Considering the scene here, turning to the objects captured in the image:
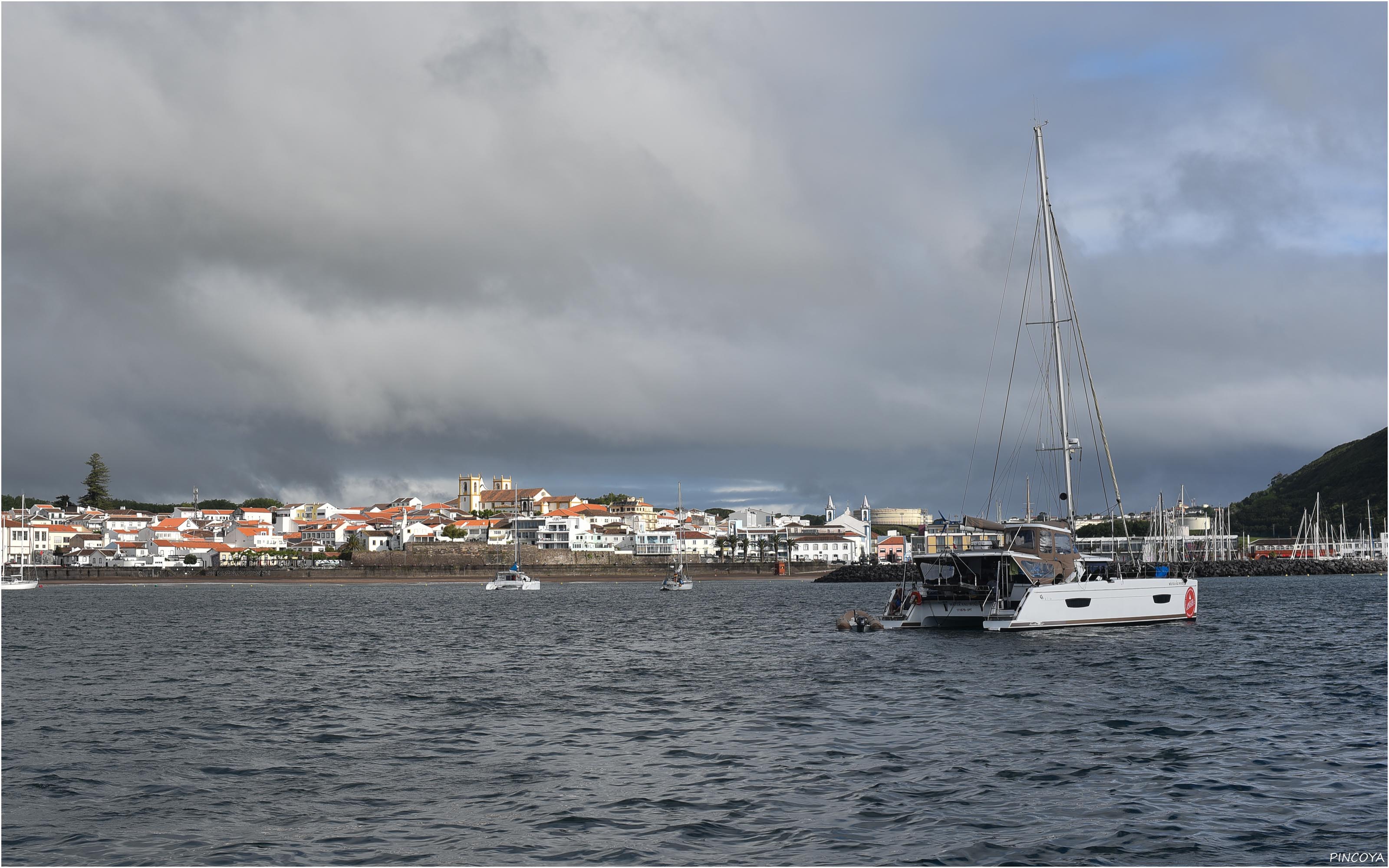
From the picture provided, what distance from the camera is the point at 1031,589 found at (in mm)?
35219

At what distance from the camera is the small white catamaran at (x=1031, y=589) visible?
3569 cm

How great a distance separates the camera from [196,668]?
29594 millimetres

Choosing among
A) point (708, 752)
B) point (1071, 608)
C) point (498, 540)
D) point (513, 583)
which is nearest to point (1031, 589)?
point (1071, 608)

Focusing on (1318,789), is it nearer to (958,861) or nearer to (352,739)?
(958,861)

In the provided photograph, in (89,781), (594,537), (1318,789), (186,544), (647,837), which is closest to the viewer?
(647,837)

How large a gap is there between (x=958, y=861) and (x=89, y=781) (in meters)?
11.6

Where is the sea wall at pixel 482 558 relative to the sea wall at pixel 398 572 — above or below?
above

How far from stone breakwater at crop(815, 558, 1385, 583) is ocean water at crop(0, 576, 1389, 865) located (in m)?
88.6

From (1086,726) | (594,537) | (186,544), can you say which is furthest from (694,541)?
(1086,726)

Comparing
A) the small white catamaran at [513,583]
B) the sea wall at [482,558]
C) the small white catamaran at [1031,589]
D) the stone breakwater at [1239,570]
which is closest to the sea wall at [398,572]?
the sea wall at [482,558]

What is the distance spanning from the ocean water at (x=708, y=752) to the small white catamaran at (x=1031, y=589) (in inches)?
44.5

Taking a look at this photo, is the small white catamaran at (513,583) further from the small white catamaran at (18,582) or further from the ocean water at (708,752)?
the ocean water at (708,752)

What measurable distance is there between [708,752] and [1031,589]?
840 inches

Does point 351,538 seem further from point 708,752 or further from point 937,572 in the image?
point 708,752
